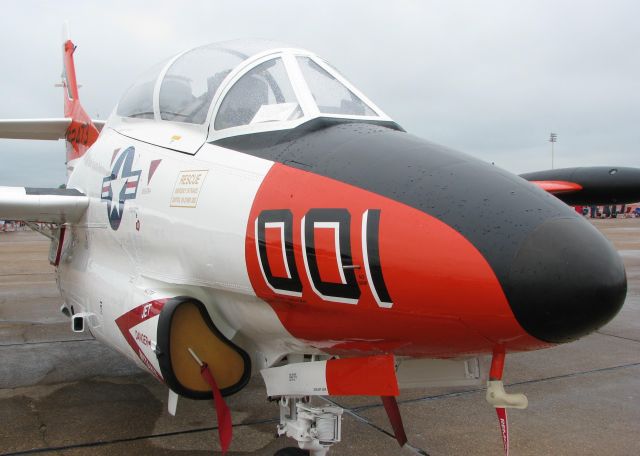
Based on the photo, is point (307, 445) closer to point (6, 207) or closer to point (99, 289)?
point (99, 289)

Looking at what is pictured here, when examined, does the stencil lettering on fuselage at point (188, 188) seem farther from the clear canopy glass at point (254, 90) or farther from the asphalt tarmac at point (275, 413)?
the asphalt tarmac at point (275, 413)

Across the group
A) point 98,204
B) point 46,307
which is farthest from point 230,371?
point 46,307

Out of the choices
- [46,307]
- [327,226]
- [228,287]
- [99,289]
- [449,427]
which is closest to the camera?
[327,226]

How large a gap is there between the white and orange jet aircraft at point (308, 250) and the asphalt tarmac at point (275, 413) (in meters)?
0.86

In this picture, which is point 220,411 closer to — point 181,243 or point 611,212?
point 181,243

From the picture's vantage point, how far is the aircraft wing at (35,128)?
7645 mm

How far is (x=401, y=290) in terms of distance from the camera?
2.20 meters

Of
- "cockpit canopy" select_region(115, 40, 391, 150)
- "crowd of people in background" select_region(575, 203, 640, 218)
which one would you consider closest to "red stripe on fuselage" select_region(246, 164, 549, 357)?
"cockpit canopy" select_region(115, 40, 391, 150)

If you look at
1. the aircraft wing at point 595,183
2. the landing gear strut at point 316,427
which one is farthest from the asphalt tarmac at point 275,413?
the aircraft wing at point 595,183

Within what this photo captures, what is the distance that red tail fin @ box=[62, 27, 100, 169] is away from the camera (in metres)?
7.21

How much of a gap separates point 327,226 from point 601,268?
1.03m

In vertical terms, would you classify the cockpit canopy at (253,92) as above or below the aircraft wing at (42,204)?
above

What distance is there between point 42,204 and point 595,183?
6.88m

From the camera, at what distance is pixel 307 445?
3188 mm
